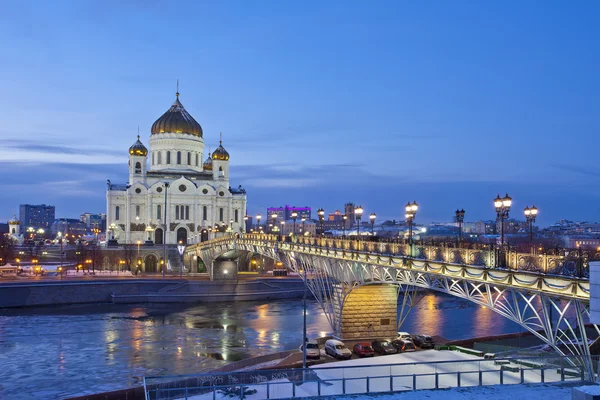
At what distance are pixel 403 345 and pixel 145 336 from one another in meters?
18.5

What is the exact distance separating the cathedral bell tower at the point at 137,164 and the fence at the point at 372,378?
236 ft

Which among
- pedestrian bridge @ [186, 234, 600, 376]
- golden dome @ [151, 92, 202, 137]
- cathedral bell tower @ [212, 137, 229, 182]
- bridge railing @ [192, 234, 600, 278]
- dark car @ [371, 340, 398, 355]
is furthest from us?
cathedral bell tower @ [212, 137, 229, 182]

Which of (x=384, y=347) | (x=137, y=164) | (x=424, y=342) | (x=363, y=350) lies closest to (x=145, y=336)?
(x=363, y=350)

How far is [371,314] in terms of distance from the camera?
119 ft

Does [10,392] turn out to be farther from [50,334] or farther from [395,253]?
[395,253]

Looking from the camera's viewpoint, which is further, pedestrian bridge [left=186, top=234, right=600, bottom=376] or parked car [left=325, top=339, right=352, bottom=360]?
parked car [left=325, top=339, right=352, bottom=360]

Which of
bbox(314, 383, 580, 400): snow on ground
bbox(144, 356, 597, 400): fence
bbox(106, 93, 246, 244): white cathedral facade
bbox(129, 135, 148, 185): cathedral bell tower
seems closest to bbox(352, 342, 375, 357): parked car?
bbox(144, 356, 597, 400): fence

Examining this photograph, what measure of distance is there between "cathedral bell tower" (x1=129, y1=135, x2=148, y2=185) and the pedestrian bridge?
3893 cm

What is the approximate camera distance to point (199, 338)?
40.8m

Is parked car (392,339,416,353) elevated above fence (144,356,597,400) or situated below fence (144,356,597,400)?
below

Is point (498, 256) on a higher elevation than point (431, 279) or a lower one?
higher

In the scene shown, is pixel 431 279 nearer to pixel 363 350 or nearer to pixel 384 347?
pixel 384 347

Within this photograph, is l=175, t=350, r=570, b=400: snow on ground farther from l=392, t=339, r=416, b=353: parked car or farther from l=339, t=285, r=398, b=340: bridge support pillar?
l=339, t=285, r=398, b=340: bridge support pillar

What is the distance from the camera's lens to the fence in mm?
15344
